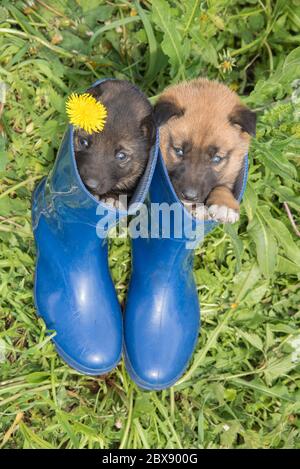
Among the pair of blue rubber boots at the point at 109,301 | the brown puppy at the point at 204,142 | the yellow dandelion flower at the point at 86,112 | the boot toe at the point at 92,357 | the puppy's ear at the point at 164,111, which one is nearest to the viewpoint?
the yellow dandelion flower at the point at 86,112

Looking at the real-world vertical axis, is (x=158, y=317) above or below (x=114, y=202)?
below

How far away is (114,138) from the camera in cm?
270

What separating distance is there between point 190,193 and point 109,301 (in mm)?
844

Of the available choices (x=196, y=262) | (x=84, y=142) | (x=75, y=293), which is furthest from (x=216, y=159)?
(x=75, y=293)

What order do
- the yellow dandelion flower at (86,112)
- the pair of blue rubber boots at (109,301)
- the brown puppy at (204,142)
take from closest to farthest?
the yellow dandelion flower at (86,112) → the brown puppy at (204,142) → the pair of blue rubber boots at (109,301)

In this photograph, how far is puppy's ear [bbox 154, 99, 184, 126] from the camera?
2686 mm

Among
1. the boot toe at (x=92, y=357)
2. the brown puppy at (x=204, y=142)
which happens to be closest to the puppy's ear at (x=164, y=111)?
the brown puppy at (x=204, y=142)

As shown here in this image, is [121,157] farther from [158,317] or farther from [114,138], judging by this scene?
[158,317]

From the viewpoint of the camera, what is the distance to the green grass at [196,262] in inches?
128

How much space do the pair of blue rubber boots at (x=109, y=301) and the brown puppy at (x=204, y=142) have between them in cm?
16

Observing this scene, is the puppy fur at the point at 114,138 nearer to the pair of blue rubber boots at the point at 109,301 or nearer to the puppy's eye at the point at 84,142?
the puppy's eye at the point at 84,142
